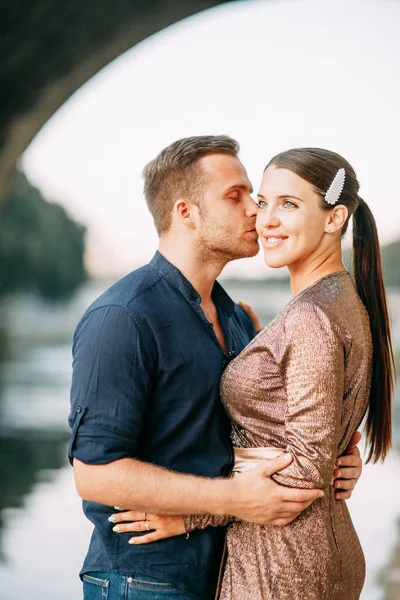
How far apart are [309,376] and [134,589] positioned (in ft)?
2.27

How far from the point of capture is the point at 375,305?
2408 mm

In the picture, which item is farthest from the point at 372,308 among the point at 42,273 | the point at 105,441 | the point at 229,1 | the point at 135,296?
the point at 42,273

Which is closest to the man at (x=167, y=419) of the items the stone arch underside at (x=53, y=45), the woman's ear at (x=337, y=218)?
the woman's ear at (x=337, y=218)

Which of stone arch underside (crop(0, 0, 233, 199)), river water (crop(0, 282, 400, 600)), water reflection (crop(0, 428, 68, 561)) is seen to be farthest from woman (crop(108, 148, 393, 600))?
water reflection (crop(0, 428, 68, 561))

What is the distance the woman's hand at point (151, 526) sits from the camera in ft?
7.50

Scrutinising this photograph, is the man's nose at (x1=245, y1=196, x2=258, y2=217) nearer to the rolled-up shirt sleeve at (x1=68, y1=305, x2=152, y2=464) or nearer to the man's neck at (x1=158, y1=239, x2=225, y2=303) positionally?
the man's neck at (x1=158, y1=239, x2=225, y2=303)

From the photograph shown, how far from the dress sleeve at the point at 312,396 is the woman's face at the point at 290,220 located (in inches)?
7.9

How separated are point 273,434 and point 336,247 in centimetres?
51

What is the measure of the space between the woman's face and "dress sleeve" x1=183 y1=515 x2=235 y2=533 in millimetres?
657

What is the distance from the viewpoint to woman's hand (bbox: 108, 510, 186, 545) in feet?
7.50

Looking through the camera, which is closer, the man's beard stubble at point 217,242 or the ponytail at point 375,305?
the ponytail at point 375,305

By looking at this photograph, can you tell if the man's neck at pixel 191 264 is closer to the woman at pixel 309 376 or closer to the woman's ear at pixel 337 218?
the woman at pixel 309 376

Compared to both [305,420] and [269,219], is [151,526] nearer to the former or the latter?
[305,420]

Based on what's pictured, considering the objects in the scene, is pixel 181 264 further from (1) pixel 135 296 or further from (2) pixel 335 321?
(2) pixel 335 321
